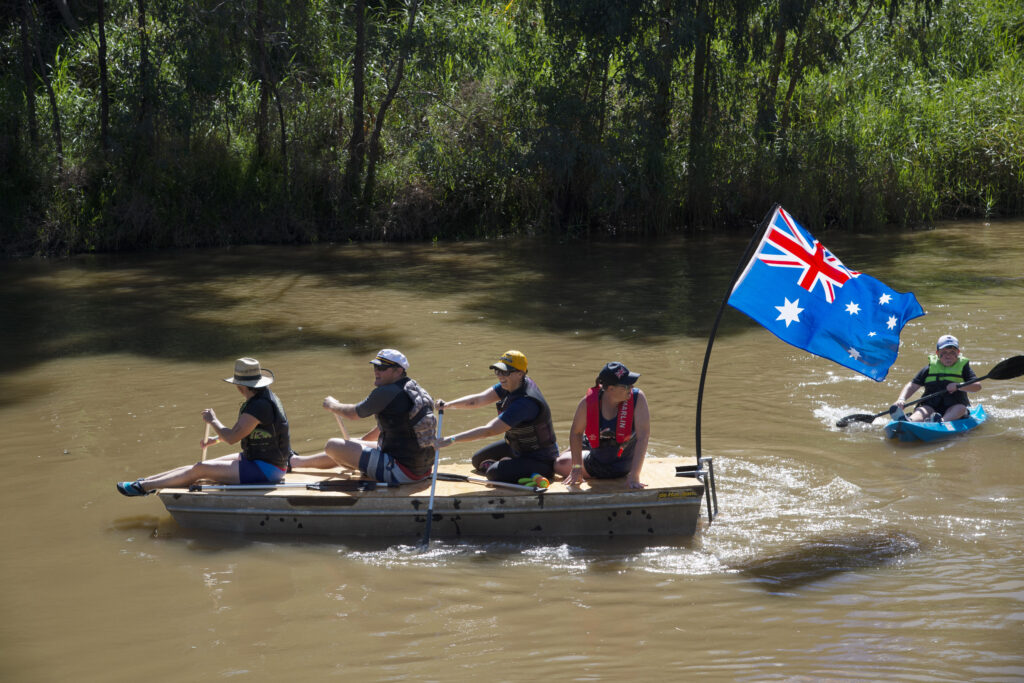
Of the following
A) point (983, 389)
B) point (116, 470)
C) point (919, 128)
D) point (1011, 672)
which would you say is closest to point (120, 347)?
point (116, 470)

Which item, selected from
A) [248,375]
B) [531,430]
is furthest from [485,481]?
[248,375]

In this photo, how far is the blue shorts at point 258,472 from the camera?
8680 mm

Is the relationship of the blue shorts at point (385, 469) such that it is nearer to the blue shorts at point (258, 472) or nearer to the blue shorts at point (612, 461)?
the blue shorts at point (258, 472)

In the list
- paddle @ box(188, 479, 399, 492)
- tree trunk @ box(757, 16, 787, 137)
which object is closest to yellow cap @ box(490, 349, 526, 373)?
paddle @ box(188, 479, 399, 492)

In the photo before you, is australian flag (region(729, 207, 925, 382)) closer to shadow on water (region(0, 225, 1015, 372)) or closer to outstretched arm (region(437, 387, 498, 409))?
outstretched arm (region(437, 387, 498, 409))

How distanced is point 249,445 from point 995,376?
7161 mm

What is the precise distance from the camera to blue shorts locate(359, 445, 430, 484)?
338 inches

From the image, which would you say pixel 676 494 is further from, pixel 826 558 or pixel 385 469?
pixel 385 469

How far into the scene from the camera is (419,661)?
21.0 ft

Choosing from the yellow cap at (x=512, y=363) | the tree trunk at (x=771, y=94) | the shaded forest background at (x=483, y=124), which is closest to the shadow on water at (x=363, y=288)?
the shaded forest background at (x=483, y=124)

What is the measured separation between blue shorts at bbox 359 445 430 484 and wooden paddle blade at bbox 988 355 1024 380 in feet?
19.3

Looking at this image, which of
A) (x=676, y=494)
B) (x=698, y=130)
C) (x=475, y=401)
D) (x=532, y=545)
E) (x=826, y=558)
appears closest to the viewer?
(x=826, y=558)

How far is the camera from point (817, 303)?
819cm

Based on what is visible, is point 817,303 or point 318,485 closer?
point 817,303
